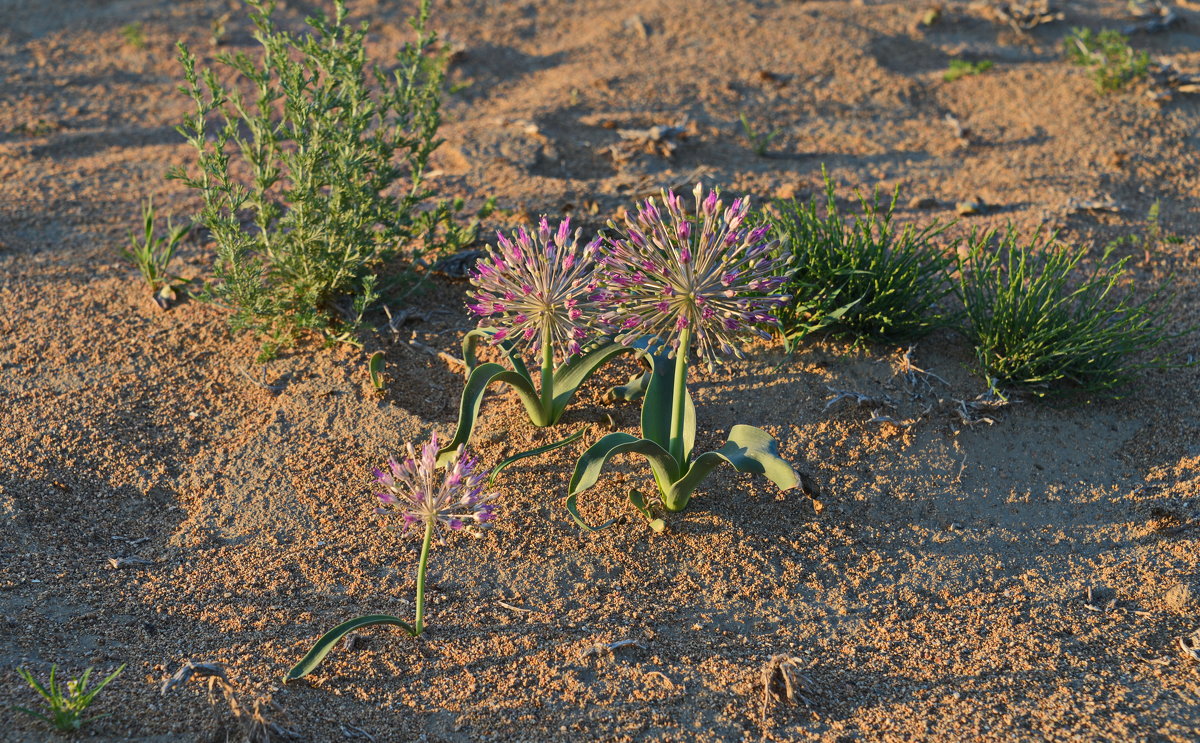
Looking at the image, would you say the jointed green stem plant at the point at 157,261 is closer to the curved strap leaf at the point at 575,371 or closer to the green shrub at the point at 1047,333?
the curved strap leaf at the point at 575,371

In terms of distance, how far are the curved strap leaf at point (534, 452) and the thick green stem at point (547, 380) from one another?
138 millimetres

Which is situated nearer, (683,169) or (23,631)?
(23,631)

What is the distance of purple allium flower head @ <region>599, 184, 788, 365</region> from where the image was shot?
326 cm

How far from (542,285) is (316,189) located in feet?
4.80

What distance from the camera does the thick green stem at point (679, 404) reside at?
11.4ft

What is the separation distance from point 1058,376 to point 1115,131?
2963mm

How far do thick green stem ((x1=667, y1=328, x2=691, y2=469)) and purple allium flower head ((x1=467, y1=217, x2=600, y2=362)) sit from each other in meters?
0.34

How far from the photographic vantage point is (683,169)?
6074 mm

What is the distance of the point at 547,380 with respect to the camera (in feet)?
13.4

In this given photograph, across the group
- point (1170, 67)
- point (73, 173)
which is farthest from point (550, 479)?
point (1170, 67)

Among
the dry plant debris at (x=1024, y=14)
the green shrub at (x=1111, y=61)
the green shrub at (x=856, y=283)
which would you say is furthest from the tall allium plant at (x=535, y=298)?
the dry plant debris at (x=1024, y=14)

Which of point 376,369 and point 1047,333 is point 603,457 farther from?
point 1047,333

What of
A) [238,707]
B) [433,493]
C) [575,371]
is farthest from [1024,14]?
[238,707]

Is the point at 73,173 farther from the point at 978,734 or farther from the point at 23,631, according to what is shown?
the point at 978,734
